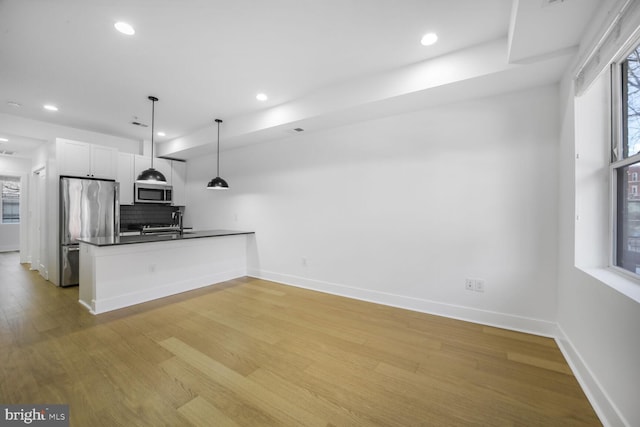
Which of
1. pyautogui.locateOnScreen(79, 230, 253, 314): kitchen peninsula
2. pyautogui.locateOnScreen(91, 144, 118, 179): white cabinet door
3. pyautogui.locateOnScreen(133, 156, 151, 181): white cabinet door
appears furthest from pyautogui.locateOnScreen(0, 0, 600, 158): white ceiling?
pyautogui.locateOnScreen(79, 230, 253, 314): kitchen peninsula

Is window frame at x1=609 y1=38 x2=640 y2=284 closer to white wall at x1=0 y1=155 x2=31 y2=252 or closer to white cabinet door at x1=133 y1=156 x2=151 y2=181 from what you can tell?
white cabinet door at x1=133 y1=156 x2=151 y2=181

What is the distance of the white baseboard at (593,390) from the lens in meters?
1.43

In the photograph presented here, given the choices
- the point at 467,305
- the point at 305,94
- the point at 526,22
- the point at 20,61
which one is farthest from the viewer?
the point at 305,94

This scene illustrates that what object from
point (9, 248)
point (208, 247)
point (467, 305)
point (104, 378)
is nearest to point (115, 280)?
point (208, 247)

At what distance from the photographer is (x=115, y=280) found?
10.6ft

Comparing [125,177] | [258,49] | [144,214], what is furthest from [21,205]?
[258,49]

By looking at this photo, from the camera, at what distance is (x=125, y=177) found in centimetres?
523

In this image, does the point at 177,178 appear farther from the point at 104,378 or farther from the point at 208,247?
the point at 104,378

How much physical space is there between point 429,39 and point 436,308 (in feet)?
9.46

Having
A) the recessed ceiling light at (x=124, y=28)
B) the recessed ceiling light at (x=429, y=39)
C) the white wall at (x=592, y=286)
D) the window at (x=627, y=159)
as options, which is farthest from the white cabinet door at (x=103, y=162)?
the window at (x=627, y=159)

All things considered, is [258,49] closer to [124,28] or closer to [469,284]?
[124,28]

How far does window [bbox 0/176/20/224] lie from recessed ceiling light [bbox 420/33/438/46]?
1148 cm

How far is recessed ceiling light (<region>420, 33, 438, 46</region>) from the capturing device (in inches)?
91.8

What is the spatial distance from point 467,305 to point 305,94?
334 cm
